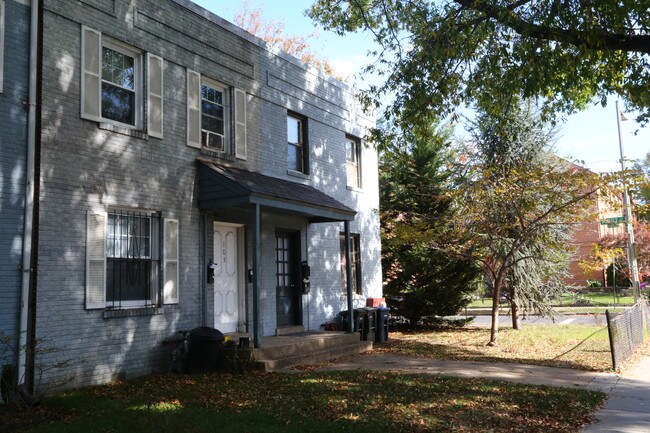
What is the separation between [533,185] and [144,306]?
938 cm

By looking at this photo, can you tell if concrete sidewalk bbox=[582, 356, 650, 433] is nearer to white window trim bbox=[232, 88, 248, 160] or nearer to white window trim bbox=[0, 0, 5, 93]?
white window trim bbox=[232, 88, 248, 160]

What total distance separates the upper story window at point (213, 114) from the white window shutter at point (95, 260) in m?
3.15

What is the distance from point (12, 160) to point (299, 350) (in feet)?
20.2

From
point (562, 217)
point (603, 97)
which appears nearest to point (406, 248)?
point (562, 217)

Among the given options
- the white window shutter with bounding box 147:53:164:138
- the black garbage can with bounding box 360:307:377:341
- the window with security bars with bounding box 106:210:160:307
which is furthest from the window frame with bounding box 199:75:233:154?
the black garbage can with bounding box 360:307:377:341

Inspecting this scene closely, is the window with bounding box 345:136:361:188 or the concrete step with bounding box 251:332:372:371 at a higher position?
the window with bounding box 345:136:361:188

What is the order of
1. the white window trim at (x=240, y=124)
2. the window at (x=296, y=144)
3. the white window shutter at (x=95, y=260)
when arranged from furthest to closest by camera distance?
the window at (x=296, y=144) → the white window trim at (x=240, y=124) → the white window shutter at (x=95, y=260)

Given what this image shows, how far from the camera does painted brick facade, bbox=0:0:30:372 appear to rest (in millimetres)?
7965

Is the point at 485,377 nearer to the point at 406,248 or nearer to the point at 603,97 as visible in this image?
the point at 603,97

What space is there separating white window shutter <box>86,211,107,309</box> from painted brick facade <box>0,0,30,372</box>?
114 cm

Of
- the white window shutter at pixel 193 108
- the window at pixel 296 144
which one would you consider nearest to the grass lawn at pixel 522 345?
the window at pixel 296 144

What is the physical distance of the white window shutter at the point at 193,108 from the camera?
37.3 ft

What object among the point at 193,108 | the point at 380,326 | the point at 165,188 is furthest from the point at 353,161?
the point at 165,188

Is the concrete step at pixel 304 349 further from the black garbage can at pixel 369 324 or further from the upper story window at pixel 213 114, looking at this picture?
the upper story window at pixel 213 114
